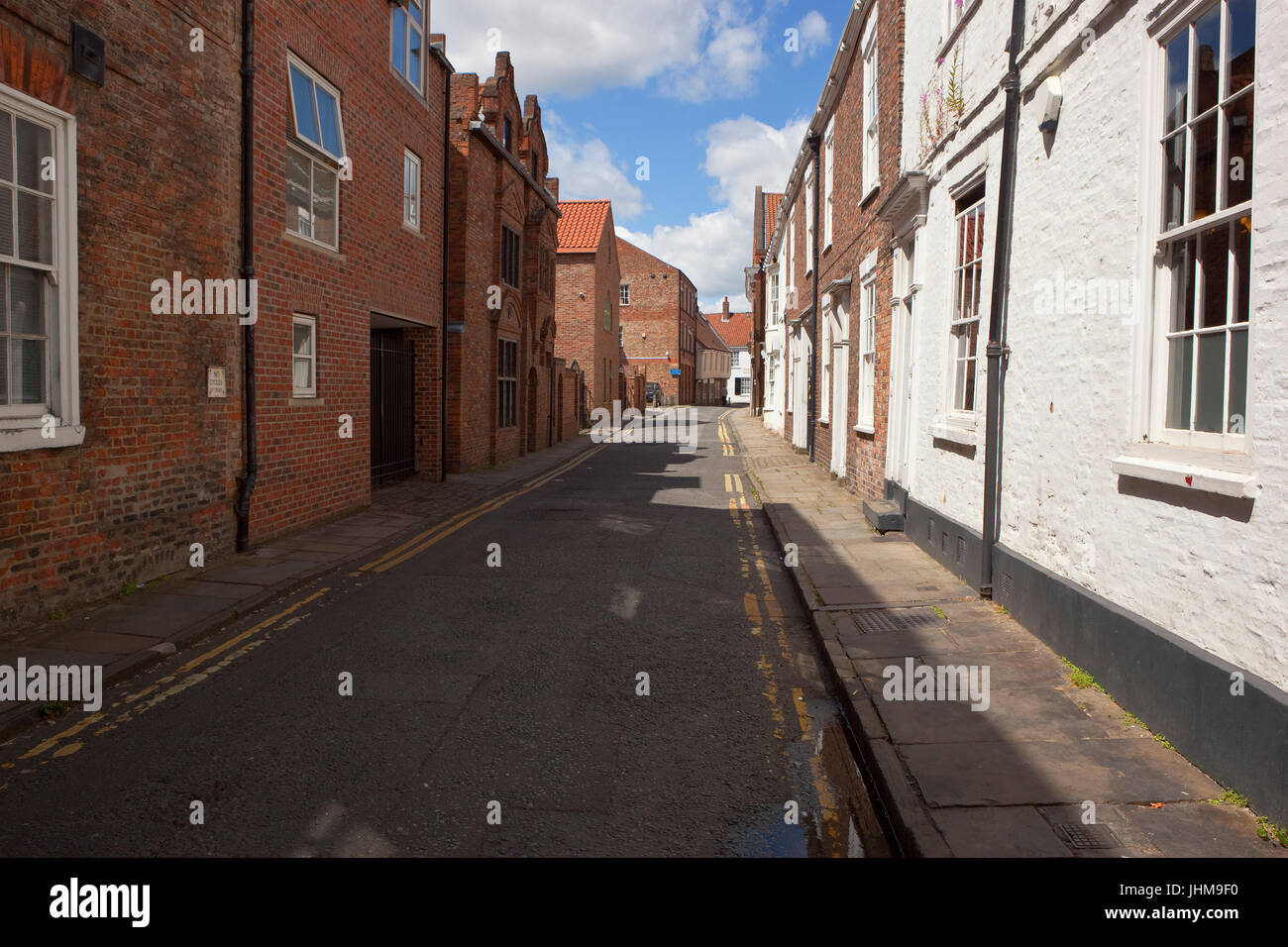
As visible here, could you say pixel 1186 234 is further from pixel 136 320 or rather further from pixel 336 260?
pixel 336 260

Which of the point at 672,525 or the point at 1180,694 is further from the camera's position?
the point at 672,525

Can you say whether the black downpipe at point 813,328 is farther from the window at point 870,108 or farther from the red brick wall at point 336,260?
the red brick wall at point 336,260

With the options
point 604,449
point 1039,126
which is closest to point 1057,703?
point 1039,126

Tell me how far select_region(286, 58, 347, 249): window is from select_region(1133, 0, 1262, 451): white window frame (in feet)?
29.7

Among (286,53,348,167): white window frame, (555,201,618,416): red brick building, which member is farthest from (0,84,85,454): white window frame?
(555,201,618,416): red brick building

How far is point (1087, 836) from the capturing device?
347cm

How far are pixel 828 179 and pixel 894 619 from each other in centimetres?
1412

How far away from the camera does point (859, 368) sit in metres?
14.3

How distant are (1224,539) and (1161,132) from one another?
90.9 inches

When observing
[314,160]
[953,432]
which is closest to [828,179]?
[314,160]
